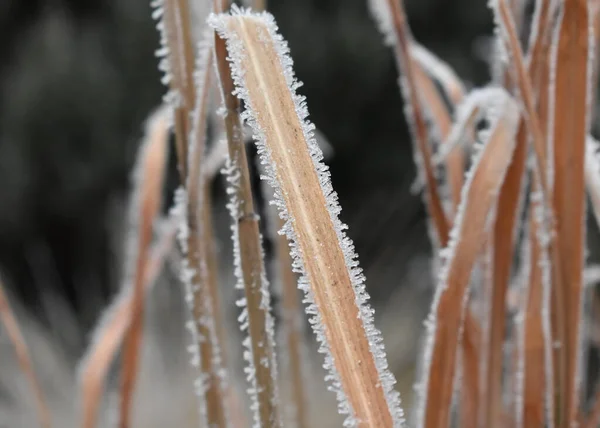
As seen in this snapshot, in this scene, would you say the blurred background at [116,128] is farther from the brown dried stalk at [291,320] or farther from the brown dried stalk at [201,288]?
the brown dried stalk at [201,288]

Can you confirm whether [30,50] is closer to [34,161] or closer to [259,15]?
[34,161]

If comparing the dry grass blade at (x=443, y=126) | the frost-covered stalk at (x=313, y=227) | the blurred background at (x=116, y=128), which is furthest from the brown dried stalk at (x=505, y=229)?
the blurred background at (x=116, y=128)

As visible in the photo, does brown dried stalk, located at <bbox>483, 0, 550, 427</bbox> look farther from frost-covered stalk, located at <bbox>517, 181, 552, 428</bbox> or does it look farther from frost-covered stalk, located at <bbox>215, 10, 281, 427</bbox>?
frost-covered stalk, located at <bbox>215, 10, 281, 427</bbox>

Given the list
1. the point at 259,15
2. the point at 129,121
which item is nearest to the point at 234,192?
the point at 259,15

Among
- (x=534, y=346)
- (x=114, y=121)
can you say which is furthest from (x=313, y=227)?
(x=114, y=121)

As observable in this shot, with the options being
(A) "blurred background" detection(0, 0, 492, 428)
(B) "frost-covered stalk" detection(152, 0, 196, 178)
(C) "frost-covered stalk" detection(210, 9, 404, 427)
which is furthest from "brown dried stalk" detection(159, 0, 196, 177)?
(A) "blurred background" detection(0, 0, 492, 428)

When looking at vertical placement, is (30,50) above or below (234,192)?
above

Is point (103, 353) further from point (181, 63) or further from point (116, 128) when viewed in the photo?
point (116, 128)
